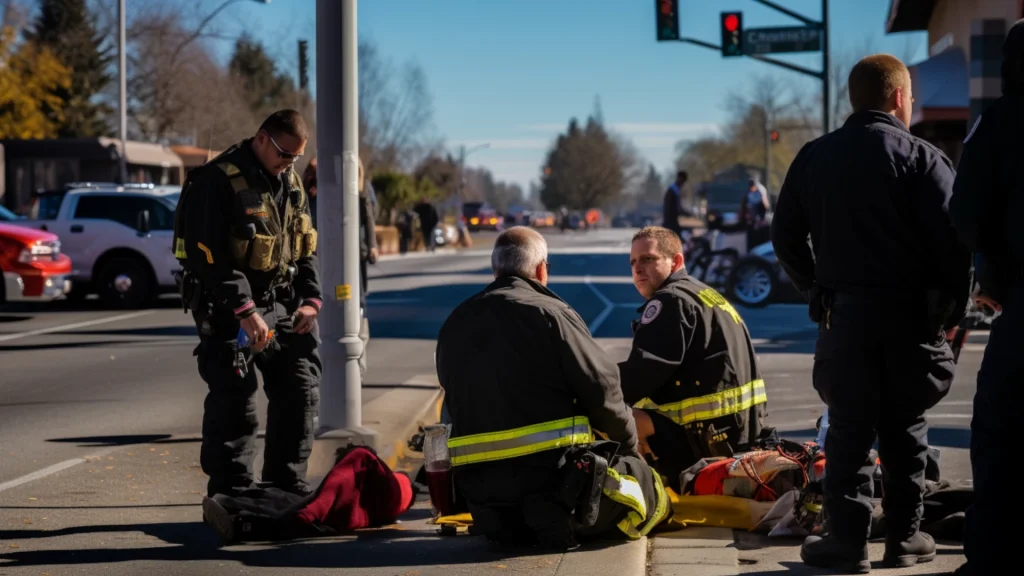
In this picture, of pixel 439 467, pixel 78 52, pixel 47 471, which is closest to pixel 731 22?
pixel 47 471

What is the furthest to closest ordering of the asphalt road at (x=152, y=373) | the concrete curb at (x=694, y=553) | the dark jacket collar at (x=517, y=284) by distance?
1. the asphalt road at (x=152, y=373)
2. the dark jacket collar at (x=517, y=284)
3. the concrete curb at (x=694, y=553)

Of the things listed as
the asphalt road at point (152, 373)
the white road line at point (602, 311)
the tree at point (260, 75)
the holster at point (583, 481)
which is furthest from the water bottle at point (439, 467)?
the tree at point (260, 75)

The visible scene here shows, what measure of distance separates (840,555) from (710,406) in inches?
57.8

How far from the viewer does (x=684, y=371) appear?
260 inches

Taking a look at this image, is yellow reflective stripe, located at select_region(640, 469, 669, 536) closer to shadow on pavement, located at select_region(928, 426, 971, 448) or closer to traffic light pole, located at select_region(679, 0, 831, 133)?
shadow on pavement, located at select_region(928, 426, 971, 448)

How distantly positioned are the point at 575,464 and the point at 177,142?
67.6m

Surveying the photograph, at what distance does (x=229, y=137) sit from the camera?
9.22 m

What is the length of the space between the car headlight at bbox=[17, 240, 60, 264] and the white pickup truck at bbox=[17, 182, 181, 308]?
2367mm

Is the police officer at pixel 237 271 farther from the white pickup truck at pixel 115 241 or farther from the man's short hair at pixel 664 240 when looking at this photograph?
the white pickup truck at pixel 115 241

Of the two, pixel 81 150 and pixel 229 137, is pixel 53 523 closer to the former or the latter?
pixel 229 137

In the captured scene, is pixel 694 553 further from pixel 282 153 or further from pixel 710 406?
pixel 282 153

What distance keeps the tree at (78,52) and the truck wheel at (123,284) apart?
43449mm

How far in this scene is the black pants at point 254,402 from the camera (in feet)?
20.5

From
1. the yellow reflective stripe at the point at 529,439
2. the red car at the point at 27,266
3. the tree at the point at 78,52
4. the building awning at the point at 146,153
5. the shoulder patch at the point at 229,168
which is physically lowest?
the yellow reflective stripe at the point at 529,439
